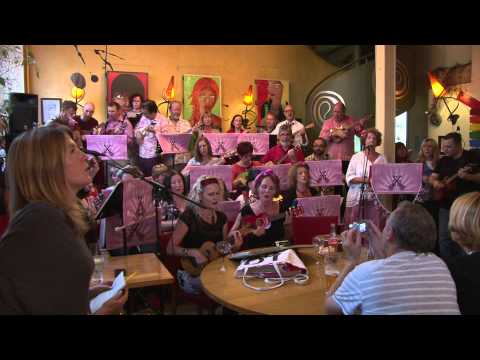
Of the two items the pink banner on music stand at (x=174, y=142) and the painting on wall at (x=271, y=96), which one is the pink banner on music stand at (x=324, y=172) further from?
the painting on wall at (x=271, y=96)

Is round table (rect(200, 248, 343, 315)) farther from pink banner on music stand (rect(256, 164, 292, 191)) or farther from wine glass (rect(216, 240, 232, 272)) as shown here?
pink banner on music stand (rect(256, 164, 292, 191))

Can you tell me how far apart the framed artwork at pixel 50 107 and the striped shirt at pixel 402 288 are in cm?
835

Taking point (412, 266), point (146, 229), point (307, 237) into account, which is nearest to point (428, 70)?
point (307, 237)

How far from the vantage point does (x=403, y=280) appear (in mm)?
1620

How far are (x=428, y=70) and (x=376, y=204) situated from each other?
19.9 ft

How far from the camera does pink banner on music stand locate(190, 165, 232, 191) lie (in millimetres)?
3988

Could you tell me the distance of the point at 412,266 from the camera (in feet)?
5.43

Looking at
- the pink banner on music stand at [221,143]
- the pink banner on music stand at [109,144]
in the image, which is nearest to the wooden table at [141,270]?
the pink banner on music stand at [109,144]

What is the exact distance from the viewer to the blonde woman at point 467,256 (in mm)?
1859

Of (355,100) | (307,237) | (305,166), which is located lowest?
(307,237)

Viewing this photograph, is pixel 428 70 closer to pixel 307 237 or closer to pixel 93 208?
pixel 307 237

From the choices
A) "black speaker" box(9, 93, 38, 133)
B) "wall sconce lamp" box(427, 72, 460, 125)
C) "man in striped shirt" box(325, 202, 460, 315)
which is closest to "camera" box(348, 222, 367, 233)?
"man in striped shirt" box(325, 202, 460, 315)

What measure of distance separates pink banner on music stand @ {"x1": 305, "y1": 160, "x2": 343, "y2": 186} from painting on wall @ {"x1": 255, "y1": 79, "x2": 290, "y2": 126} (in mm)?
5821

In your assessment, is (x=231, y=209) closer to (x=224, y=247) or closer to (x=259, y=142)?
(x=224, y=247)
